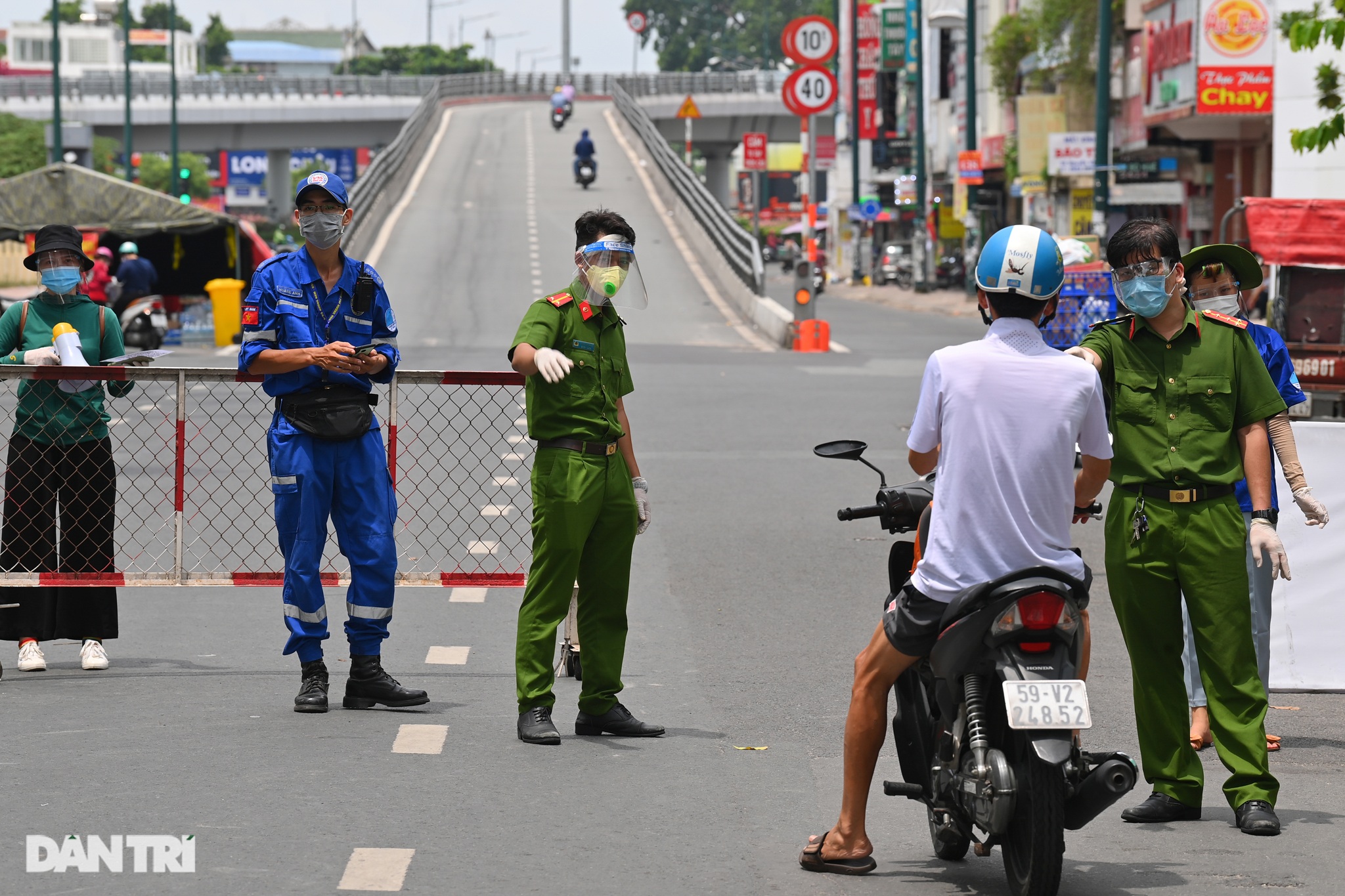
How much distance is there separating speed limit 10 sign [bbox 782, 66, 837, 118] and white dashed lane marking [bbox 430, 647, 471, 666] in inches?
831

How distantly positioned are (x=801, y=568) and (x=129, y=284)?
19299 mm

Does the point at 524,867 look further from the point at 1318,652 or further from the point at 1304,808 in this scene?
the point at 1318,652

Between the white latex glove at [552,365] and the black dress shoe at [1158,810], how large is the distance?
2324 mm

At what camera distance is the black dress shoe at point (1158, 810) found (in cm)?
578

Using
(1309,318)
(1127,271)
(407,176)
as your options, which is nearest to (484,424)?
(1309,318)

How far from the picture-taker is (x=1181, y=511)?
565cm

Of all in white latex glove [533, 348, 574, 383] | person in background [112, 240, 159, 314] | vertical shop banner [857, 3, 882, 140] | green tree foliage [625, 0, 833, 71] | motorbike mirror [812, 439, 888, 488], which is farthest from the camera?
green tree foliage [625, 0, 833, 71]

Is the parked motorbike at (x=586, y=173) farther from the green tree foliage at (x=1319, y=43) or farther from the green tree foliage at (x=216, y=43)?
the green tree foliage at (x=216, y=43)

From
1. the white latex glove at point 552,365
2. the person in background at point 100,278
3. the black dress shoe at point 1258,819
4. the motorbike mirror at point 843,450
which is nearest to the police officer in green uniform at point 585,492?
the white latex glove at point 552,365

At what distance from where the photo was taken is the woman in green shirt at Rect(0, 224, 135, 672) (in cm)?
783

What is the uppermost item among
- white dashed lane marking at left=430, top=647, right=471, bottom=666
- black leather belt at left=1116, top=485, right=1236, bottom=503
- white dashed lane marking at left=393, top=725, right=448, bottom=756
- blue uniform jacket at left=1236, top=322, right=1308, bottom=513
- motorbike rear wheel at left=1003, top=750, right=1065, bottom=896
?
blue uniform jacket at left=1236, top=322, right=1308, bottom=513

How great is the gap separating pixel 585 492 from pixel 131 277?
2270 centimetres

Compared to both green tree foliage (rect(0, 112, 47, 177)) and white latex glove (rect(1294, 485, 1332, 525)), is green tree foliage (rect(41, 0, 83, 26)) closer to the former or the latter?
green tree foliage (rect(0, 112, 47, 177))

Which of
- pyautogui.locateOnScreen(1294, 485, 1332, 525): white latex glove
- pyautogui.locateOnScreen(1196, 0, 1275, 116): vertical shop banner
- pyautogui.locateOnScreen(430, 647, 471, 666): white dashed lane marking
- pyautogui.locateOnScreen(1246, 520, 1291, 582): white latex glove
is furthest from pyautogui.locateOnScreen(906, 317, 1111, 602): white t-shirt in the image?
pyautogui.locateOnScreen(1196, 0, 1275, 116): vertical shop banner
